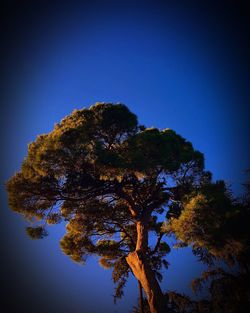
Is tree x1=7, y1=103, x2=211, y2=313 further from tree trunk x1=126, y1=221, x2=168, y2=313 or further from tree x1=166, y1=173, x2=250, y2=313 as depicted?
tree x1=166, y1=173, x2=250, y2=313

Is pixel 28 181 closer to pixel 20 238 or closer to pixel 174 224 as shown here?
pixel 174 224

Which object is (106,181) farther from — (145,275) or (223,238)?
(223,238)

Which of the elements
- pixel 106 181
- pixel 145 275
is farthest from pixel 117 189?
pixel 145 275

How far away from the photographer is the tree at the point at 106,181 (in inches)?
405

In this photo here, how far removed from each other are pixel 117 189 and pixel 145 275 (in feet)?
12.9

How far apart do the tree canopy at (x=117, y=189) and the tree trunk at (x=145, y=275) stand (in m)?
0.04

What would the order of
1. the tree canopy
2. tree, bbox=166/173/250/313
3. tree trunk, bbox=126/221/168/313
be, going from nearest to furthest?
1. tree, bbox=166/173/250/313
2. the tree canopy
3. tree trunk, bbox=126/221/168/313

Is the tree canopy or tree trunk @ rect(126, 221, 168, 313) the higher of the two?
the tree canopy

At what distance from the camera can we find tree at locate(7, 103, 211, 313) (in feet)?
33.8

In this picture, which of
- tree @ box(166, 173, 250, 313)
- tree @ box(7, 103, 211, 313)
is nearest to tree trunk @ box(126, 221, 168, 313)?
tree @ box(7, 103, 211, 313)

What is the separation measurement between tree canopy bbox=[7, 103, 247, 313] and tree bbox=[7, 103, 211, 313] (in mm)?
42

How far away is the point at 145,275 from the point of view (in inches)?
425

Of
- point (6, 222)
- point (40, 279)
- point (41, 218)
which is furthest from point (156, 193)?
point (6, 222)

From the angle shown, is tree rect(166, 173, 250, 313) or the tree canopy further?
the tree canopy
